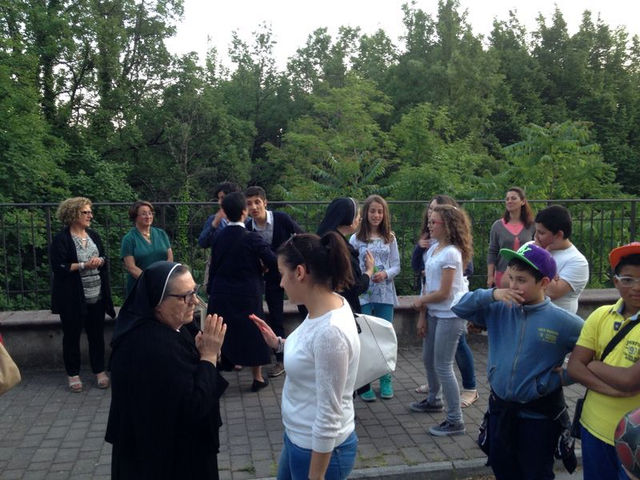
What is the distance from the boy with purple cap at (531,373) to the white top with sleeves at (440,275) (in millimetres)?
1592

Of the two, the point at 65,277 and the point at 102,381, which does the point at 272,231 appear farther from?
the point at 102,381

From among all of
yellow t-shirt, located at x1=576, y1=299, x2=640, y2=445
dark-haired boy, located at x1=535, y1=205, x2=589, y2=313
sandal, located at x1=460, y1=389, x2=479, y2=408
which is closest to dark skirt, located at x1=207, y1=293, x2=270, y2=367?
sandal, located at x1=460, y1=389, x2=479, y2=408

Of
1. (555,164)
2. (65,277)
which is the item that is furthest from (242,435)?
(555,164)

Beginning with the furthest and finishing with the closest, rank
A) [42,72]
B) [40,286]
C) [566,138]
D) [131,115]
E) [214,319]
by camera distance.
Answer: [131,115]
[42,72]
[566,138]
[40,286]
[214,319]

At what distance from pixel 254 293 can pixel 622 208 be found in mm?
5724

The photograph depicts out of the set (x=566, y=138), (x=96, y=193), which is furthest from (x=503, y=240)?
(x=96, y=193)

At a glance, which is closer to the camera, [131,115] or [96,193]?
[96,193]

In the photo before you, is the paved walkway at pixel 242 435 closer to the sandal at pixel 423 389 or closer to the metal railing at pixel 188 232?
the sandal at pixel 423 389

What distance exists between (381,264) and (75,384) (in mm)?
3372

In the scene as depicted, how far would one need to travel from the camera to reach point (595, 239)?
870 centimetres

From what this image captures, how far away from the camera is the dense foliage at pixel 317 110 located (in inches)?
688

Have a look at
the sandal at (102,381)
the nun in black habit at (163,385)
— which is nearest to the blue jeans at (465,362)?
the nun in black habit at (163,385)

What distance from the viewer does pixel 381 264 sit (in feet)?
19.1

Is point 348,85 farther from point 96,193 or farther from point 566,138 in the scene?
point 566,138
